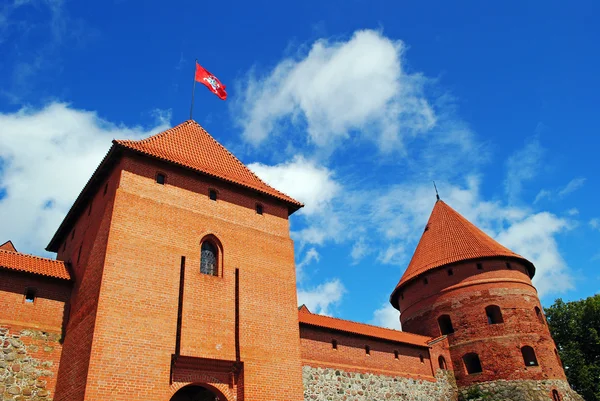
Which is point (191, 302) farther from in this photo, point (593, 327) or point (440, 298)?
point (593, 327)

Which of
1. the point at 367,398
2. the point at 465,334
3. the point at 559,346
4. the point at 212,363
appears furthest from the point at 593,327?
the point at 212,363

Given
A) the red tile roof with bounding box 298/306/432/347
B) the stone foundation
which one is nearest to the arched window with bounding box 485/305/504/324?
the stone foundation

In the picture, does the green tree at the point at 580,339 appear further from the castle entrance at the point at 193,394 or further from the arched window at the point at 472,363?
the castle entrance at the point at 193,394

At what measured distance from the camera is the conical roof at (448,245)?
2225cm

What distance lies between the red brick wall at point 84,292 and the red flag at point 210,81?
15.7ft

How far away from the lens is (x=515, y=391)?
19.0 meters

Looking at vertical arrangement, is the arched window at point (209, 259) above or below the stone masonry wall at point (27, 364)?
above

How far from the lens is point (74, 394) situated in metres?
9.77

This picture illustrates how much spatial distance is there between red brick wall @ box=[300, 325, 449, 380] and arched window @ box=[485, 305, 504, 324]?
3701 mm

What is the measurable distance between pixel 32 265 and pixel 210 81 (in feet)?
26.0

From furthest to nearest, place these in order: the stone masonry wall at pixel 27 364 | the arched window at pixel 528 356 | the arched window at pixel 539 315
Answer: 1. the arched window at pixel 539 315
2. the arched window at pixel 528 356
3. the stone masonry wall at pixel 27 364

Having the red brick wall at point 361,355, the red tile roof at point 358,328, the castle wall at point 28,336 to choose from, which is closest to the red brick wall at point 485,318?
the red tile roof at point 358,328

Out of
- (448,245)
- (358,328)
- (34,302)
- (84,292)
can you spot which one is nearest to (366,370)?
(358,328)

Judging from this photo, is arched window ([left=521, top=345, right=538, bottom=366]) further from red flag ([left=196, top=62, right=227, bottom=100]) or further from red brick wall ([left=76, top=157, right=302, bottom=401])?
red flag ([left=196, top=62, right=227, bottom=100])
